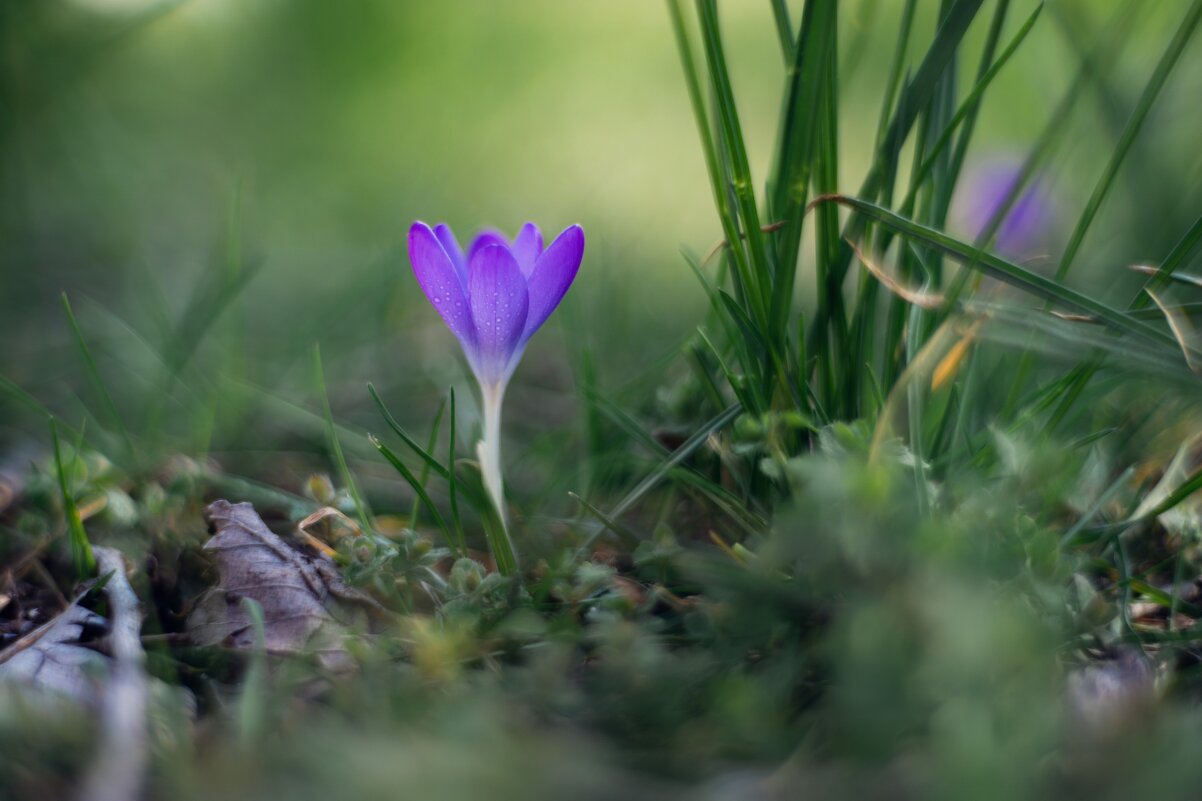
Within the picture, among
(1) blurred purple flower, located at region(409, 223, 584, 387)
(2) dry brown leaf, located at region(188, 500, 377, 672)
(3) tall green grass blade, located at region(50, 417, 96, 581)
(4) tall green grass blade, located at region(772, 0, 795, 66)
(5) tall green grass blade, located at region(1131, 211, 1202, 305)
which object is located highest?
(4) tall green grass blade, located at region(772, 0, 795, 66)

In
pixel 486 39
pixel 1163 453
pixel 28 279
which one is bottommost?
pixel 1163 453

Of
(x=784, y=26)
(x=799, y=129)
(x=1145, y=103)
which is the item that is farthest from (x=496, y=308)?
(x=1145, y=103)

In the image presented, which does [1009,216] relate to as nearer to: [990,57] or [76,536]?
[990,57]

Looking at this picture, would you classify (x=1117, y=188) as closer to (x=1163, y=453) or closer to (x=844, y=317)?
(x=1163, y=453)

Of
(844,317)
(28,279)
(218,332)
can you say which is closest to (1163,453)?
(844,317)

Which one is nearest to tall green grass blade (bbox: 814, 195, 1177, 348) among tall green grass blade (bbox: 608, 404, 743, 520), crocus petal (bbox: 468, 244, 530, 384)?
tall green grass blade (bbox: 608, 404, 743, 520)

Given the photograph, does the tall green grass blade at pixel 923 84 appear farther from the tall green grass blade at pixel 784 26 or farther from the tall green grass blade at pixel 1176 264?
the tall green grass blade at pixel 1176 264

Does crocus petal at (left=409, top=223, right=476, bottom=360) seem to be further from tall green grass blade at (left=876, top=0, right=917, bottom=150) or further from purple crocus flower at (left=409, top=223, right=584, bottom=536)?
tall green grass blade at (left=876, top=0, right=917, bottom=150)
